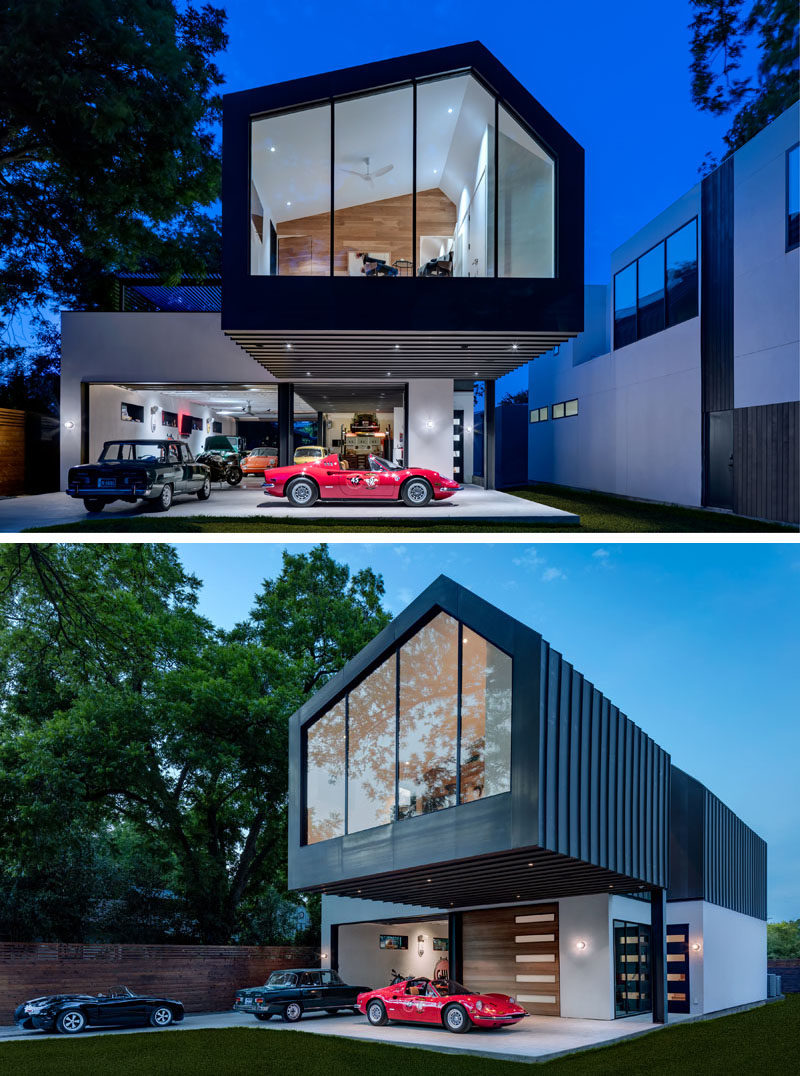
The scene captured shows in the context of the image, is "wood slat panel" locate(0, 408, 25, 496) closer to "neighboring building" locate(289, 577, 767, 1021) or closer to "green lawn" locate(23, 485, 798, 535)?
"green lawn" locate(23, 485, 798, 535)

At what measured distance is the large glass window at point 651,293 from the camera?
24016 mm

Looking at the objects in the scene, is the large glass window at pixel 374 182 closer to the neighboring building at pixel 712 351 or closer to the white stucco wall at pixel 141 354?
the neighboring building at pixel 712 351

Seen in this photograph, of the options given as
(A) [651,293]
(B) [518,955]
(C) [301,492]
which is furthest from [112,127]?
(B) [518,955]

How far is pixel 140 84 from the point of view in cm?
1720

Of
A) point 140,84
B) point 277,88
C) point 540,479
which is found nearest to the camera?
point 277,88

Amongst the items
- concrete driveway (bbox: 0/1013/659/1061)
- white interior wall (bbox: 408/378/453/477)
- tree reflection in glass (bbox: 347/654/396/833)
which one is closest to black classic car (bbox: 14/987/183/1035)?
concrete driveway (bbox: 0/1013/659/1061)

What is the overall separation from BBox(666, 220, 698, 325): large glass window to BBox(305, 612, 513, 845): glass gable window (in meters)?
12.8

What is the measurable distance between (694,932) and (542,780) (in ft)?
30.8

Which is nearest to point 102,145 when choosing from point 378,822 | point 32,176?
point 32,176

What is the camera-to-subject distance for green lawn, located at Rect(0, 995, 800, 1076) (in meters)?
9.93

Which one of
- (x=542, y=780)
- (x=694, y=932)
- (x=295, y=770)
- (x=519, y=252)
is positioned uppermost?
(x=519, y=252)

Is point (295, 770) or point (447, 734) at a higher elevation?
point (447, 734)

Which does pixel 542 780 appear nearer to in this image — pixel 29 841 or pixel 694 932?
pixel 694 932

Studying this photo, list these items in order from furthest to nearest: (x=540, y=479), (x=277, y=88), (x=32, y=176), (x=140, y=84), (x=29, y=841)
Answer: (x=540, y=479), (x=32, y=176), (x=29, y=841), (x=140, y=84), (x=277, y=88)
